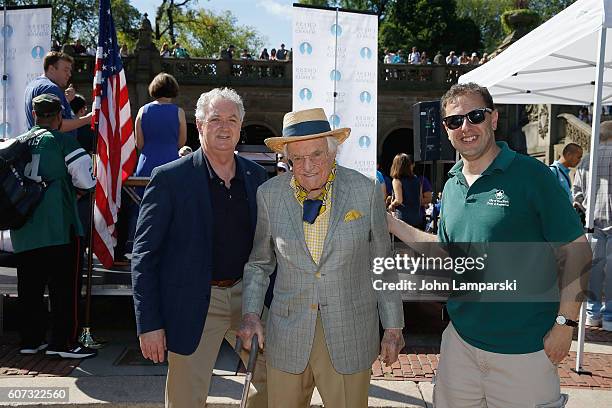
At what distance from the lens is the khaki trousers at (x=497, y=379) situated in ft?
8.34

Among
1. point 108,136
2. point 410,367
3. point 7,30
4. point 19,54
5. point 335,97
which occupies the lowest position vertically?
point 410,367

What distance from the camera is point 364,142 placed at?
752 centimetres

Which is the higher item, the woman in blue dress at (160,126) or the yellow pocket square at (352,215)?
the woman in blue dress at (160,126)

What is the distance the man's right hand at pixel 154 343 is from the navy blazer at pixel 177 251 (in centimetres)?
4

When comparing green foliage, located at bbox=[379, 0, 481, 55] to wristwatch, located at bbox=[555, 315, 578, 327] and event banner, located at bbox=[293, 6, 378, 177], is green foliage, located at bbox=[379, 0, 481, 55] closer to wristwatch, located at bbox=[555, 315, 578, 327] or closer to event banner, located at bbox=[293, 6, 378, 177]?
event banner, located at bbox=[293, 6, 378, 177]

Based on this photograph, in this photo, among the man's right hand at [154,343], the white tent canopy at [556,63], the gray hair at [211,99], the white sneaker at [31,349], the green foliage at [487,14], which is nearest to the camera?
the man's right hand at [154,343]

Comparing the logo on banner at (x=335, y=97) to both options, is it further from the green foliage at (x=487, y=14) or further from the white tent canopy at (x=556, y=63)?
the green foliage at (x=487, y=14)

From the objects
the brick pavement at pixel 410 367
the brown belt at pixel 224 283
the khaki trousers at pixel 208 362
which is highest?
the brown belt at pixel 224 283

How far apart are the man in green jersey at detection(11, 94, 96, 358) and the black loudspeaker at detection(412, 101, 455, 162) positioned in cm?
680

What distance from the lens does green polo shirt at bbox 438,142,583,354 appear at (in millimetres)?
2498

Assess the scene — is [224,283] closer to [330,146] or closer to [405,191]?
[330,146]

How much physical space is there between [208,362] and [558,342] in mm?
1794

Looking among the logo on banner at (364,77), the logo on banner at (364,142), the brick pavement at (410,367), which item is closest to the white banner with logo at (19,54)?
the brick pavement at (410,367)

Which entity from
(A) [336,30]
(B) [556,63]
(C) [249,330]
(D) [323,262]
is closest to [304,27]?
(A) [336,30]
